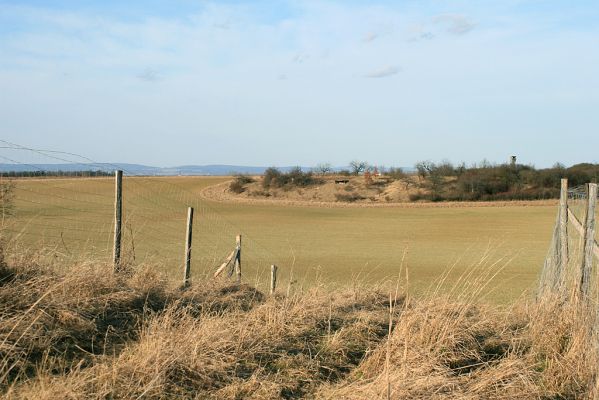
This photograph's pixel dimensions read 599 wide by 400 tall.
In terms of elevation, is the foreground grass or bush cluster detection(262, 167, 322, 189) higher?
bush cluster detection(262, 167, 322, 189)

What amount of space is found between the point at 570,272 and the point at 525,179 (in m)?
70.8

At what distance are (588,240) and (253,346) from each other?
11.5 ft

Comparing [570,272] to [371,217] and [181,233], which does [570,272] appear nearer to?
[181,233]

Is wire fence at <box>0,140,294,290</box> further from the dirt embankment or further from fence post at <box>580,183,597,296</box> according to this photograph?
the dirt embankment

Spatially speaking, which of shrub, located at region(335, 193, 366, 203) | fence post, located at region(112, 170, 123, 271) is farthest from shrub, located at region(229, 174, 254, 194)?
fence post, located at region(112, 170, 123, 271)

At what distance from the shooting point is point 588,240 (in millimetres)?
6137

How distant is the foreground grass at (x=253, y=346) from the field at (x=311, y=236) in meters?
0.96

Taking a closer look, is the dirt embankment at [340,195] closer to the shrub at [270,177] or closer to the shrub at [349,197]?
the shrub at [349,197]

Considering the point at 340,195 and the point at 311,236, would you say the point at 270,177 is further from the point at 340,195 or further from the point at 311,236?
the point at 311,236

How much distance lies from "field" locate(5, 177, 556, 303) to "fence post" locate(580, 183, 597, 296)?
808 mm

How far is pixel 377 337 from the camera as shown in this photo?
5.64 meters

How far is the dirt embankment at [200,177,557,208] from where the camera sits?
6569cm

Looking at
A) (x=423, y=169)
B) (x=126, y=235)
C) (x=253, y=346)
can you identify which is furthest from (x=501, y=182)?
(x=253, y=346)

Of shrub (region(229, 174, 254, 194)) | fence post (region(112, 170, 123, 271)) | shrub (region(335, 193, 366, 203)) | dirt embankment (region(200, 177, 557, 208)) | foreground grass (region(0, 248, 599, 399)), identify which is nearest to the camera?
foreground grass (region(0, 248, 599, 399))
